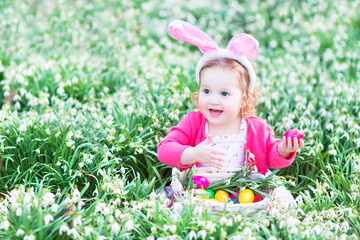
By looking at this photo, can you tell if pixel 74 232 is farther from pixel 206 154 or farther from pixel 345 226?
pixel 345 226

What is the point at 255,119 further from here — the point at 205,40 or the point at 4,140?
the point at 4,140

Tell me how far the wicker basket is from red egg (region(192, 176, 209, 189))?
43 millimetres

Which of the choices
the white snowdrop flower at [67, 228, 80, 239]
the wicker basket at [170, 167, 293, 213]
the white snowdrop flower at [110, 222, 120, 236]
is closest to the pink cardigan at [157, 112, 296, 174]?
the wicker basket at [170, 167, 293, 213]

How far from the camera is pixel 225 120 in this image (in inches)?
125

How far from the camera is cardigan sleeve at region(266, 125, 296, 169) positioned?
3.17 m

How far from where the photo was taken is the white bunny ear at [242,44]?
310 centimetres

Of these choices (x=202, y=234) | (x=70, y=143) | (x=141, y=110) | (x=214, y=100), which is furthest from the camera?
(x=141, y=110)

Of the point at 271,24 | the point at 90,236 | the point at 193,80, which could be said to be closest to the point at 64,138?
the point at 90,236

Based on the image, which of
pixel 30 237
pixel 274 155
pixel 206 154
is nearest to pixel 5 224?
pixel 30 237

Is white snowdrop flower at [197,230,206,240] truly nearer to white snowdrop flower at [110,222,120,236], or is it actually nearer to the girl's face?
white snowdrop flower at [110,222,120,236]

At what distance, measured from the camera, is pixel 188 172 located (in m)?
3.23

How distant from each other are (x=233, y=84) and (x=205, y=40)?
38cm

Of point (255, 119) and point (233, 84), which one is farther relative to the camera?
point (255, 119)

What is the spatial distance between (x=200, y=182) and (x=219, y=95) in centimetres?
66
